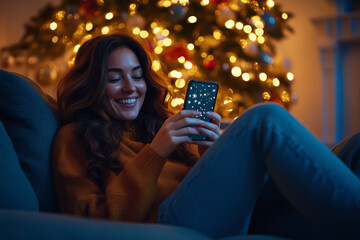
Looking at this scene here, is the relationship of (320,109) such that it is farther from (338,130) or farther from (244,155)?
(244,155)

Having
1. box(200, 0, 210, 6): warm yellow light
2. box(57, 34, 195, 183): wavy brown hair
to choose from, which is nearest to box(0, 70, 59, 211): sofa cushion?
box(57, 34, 195, 183): wavy brown hair

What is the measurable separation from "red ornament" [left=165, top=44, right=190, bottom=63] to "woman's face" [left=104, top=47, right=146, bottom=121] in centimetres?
110

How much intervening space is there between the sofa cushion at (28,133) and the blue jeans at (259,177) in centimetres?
32

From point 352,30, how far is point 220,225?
3.08 m

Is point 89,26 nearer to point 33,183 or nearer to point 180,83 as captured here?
point 180,83

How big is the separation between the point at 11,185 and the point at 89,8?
179 cm

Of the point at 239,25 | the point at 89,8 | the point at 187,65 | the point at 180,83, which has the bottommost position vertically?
the point at 180,83

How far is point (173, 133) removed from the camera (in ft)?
3.18

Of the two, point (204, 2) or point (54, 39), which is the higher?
point (204, 2)

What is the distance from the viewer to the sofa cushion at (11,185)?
760 mm

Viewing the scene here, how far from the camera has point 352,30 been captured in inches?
133

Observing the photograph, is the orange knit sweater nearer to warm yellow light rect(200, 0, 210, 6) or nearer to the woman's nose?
the woman's nose

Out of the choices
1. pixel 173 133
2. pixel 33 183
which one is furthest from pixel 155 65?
pixel 33 183

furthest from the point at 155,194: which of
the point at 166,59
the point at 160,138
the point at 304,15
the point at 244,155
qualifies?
the point at 304,15
